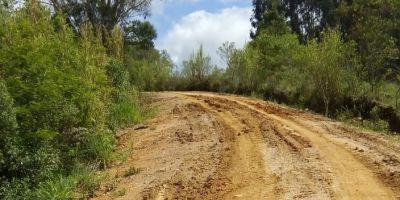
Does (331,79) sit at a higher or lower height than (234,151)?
higher

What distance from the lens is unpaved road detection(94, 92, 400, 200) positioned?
7578mm

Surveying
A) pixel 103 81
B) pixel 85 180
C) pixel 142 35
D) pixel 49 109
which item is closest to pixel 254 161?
pixel 85 180

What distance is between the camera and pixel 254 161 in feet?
30.2

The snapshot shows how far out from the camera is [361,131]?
12.3 meters

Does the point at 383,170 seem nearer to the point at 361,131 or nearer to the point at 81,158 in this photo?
the point at 361,131

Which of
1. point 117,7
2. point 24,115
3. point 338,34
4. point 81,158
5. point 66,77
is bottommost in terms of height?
point 81,158

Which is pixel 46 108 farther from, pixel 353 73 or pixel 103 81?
pixel 353 73

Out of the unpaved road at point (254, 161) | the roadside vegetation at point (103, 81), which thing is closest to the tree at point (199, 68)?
the roadside vegetation at point (103, 81)

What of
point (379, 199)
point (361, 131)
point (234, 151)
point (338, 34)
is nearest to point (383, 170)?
point (379, 199)

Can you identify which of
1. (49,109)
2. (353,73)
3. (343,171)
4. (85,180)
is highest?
(353,73)

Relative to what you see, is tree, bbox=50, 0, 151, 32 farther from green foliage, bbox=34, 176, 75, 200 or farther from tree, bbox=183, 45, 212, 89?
green foliage, bbox=34, 176, 75, 200

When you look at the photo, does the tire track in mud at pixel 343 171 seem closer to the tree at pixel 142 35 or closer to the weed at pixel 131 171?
the weed at pixel 131 171

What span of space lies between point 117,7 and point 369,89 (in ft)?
50.9

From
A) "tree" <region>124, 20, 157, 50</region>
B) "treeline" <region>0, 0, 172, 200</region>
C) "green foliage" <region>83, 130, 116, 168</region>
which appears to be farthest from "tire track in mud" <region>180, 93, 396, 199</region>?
"tree" <region>124, 20, 157, 50</region>
